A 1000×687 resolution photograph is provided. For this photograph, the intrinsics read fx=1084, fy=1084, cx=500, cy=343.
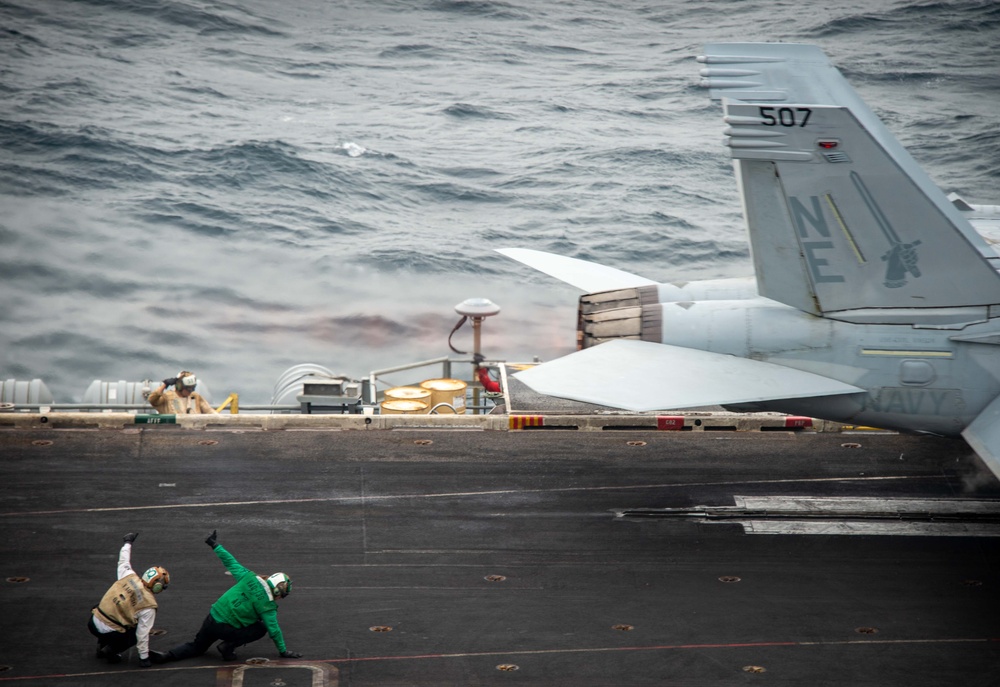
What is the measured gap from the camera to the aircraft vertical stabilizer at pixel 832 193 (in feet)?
→ 53.8

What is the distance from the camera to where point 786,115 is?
53.6ft

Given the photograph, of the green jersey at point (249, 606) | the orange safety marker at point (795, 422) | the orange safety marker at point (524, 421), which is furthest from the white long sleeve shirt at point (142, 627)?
the orange safety marker at point (795, 422)

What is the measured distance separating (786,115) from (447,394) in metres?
11.8

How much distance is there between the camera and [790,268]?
58.1 ft

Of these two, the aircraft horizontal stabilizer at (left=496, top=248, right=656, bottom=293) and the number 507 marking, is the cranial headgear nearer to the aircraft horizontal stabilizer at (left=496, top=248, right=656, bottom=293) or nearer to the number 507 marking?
the aircraft horizontal stabilizer at (left=496, top=248, right=656, bottom=293)

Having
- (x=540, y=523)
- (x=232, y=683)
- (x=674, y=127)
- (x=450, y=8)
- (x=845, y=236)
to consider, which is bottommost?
(x=232, y=683)

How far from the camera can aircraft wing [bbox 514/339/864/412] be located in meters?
16.3

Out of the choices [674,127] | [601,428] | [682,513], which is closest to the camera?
[682,513]

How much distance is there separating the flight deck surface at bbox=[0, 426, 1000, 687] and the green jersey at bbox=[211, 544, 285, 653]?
0.63m

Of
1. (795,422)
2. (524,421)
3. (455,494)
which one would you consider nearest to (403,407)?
(524,421)

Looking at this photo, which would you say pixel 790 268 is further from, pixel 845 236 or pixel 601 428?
pixel 601 428

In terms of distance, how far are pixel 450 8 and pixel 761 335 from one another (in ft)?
226

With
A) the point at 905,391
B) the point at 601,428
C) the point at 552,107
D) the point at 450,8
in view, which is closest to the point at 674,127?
the point at 552,107

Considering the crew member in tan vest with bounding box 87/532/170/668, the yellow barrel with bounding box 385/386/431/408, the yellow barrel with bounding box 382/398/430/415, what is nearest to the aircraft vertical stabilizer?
the yellow barrel with bounding box 382/398/430/415
